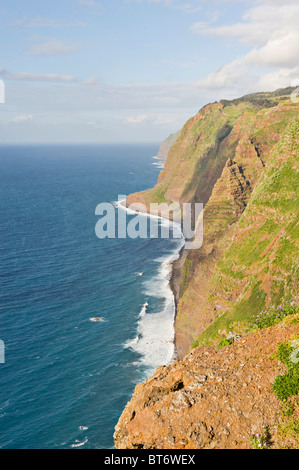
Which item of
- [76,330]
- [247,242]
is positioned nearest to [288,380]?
[247,242]

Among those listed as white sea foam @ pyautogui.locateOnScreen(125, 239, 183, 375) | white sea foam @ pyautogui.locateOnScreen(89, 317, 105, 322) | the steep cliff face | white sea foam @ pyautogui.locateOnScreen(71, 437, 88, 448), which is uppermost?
the steep cliff face

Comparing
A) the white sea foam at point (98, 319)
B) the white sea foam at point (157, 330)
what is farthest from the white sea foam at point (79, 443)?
the white sea foam at point (98, 319)

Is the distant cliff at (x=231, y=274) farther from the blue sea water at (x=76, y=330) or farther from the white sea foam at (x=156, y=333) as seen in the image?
the blue sea water at (x=76, y=330)

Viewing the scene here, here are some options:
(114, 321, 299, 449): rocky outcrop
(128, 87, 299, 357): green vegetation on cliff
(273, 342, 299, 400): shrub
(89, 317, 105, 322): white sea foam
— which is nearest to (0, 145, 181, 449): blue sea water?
(89, 317, 105, 322): white sea foam

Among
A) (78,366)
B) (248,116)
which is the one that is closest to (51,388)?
(78,366)

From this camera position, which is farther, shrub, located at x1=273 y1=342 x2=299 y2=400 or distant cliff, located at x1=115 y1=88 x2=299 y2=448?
distant cliff, located at x1=115 y1=88 x2=299 y2=448

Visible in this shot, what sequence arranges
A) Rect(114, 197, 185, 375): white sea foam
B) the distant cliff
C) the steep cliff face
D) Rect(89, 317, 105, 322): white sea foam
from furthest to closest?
Rect(89, 317, 105, 322): white sea foam
Rect(114, 197, 185, 375): white sea foam
the steep cliff face
the distant cliff

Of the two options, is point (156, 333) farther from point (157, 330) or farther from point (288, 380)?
point (288, 380)

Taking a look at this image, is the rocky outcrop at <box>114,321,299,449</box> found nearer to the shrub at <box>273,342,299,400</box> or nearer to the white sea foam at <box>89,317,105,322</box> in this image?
the shrub at <box>273,342,299,400</box>
